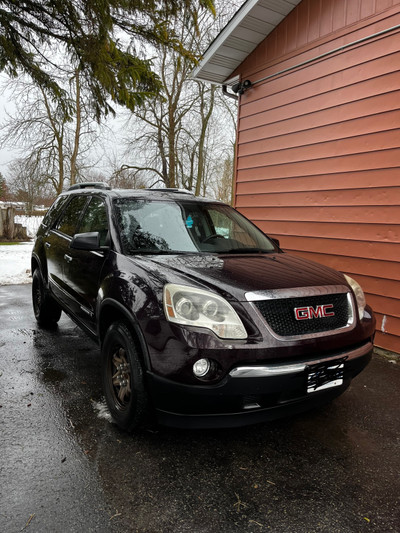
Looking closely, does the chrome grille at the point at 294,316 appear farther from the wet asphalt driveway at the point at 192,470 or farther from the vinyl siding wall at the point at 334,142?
the vinyl siding wall at the point at 334,142

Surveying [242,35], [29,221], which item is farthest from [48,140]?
[242,35]

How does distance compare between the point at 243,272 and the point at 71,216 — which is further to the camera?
the point at 71,216

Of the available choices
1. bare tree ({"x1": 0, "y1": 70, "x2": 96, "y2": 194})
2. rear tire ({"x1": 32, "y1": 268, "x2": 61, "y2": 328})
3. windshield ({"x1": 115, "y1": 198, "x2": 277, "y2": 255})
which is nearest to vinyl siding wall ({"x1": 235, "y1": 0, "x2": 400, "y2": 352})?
windshield ({"x1": 115, "y1": 198, "x2": 277, "y2": 255})

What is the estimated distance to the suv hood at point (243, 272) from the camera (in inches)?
92.6

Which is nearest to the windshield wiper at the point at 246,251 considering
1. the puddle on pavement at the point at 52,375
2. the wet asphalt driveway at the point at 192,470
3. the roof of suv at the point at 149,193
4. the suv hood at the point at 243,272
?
the suv hood at the point at 243,272

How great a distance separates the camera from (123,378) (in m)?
2.64

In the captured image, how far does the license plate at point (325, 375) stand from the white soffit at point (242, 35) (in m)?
5.45

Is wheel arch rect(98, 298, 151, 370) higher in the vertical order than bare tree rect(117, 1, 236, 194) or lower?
lower

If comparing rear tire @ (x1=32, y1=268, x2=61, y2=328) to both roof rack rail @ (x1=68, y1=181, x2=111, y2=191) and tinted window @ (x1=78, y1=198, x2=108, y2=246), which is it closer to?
roof rack rail @ (x1=68, y1=181, x2=111, y2=191)

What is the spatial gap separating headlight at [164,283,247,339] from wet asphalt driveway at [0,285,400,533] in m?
0.86

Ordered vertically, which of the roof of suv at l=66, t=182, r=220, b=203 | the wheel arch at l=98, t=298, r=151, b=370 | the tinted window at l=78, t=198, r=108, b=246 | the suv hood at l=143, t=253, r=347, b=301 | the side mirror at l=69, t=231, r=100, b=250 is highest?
the roof of suv at l=66, t=182, r=220, b=203

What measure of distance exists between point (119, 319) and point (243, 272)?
92cm

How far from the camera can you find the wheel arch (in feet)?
7.57

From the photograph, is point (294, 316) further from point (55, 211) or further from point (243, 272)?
point (55, 211)
